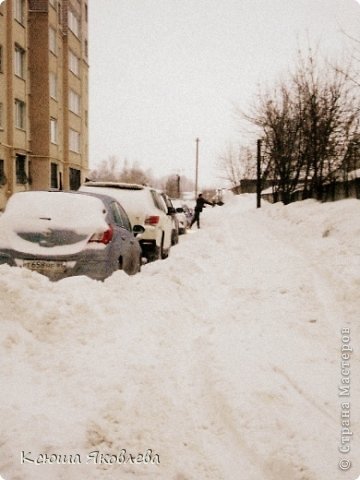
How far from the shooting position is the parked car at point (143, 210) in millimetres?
9125

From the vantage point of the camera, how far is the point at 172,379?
3301 mm

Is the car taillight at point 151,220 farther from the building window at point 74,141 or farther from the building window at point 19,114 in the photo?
the building window at point 74,141

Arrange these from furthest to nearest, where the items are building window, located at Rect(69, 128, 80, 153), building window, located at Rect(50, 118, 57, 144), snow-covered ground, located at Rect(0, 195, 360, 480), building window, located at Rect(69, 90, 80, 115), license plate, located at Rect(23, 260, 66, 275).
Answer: building window, located at Rect(50, 118, 57, 144), building window, located at Rect(69, 128, 80, 153), building window, located at Rect(69, 90, 80, 115), license plate, located at Rect(23, 260, 66, 275), snow-covered ground, located at Rect(0, 195, 360, 480)

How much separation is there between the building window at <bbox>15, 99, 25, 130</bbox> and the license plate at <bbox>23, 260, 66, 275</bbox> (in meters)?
21.2

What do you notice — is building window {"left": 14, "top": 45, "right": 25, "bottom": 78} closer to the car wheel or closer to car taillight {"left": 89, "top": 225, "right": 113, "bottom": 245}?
the car wheel

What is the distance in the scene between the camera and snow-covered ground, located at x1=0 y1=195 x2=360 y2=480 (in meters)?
2.47

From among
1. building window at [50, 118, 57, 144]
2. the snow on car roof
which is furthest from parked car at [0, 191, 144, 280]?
building window at [50, 118, 57, 144]

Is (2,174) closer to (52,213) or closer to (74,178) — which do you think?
(74,178)

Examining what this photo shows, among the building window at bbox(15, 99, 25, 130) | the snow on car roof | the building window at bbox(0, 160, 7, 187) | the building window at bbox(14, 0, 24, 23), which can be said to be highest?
the building window at bbox(14, 0, 24, 23)

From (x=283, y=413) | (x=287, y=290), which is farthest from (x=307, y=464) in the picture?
(x=287, y=290)

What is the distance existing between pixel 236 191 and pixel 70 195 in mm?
50498

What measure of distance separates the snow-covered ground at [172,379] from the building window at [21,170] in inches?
796

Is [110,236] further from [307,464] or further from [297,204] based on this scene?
[297,204]

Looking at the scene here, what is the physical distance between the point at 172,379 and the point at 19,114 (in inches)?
957
